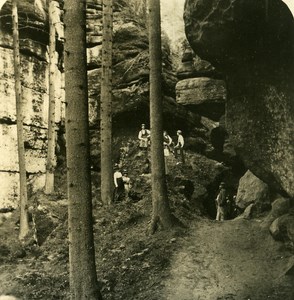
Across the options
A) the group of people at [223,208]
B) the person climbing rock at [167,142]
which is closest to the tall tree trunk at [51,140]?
the person climbing rock at [167,142]

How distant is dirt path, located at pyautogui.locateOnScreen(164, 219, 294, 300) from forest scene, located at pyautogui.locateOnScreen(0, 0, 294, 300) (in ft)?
0.11

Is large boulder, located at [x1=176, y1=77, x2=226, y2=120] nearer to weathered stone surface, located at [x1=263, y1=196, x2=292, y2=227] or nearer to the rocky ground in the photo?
the rocky ground

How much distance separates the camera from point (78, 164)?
6.71m

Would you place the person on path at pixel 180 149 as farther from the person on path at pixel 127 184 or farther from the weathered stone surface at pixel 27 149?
the weathered stone surface at pixel 27 149

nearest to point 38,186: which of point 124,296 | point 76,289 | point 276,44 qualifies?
point 124,296

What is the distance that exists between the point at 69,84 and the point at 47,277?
18.3 feet

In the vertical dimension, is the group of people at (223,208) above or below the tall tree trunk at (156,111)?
below

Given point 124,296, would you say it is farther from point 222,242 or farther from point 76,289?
point 222,242

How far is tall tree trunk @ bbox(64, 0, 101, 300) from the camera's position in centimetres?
671

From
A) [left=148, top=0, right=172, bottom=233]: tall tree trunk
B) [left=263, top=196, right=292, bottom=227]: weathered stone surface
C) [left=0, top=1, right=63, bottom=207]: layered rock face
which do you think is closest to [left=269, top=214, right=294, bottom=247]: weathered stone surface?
[left=263, top=196, right=292, bottom=227]: weathered stone surface

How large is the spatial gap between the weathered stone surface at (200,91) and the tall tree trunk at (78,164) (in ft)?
31.9

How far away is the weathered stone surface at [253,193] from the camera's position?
11.4 meters

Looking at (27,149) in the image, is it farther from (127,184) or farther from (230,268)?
(230,268)

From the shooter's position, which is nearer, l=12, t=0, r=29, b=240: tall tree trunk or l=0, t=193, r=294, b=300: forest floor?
l=0, t=193, r=294, b=300: forest floor
